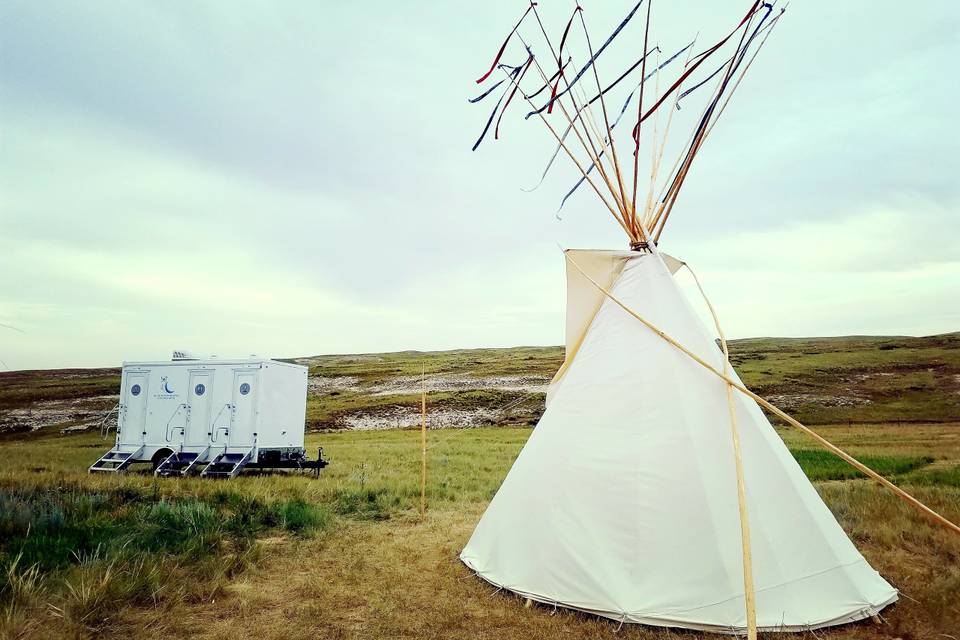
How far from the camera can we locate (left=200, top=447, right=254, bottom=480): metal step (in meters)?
12.9

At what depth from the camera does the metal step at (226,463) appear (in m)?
12.9

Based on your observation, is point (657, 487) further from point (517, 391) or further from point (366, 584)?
point (517, 391)

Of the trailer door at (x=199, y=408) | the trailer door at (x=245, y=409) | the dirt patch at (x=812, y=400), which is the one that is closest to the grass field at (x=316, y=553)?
the trailer door at (x=245, y=409)

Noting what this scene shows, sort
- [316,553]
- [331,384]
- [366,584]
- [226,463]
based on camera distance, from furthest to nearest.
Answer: [331,384] < [226,463] < [316,553] < [366,584]

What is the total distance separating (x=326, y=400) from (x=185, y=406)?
26.3m

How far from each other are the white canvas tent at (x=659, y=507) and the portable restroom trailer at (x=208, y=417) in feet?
29.9

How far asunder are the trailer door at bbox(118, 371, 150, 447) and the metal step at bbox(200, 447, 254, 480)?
8.00 feet

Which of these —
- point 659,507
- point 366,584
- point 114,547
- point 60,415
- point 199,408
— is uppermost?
point 659,507

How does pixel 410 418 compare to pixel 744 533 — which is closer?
pixel 744 533

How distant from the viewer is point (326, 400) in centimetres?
3947

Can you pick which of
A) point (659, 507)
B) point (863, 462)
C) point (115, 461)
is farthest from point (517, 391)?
point (659, 507)

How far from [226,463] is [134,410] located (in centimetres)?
314

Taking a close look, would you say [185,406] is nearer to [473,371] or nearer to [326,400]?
[326,400]

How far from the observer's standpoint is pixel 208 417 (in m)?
13.4
